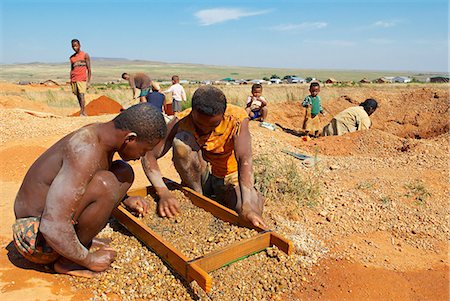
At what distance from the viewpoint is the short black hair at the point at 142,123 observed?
6.66ft

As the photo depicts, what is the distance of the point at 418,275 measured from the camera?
267 cm

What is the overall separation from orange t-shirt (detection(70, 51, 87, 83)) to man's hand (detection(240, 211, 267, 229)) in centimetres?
711

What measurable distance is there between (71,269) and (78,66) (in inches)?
276

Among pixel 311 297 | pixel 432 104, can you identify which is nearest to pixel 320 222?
pixel 311 297

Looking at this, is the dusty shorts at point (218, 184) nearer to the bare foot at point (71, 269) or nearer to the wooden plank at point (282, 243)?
the wooden plank at point (282, 243)

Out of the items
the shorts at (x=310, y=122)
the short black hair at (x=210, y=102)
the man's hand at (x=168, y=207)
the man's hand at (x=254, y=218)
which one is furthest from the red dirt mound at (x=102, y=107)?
the man's hand at (x=254, y=218)

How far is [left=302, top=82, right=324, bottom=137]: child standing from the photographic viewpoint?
27.1ft

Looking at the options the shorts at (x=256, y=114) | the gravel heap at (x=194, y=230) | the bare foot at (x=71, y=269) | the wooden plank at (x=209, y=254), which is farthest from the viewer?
the shorts at (x=256, y=114)

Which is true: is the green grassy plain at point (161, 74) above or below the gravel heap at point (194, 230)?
above

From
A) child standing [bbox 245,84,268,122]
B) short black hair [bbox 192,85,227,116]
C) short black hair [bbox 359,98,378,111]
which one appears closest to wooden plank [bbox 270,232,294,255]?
short black hair [bbox 192,85,227,116]

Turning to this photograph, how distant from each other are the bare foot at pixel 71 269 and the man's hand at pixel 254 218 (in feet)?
3.68

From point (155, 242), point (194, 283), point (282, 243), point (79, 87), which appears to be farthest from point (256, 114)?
point (194, 283)

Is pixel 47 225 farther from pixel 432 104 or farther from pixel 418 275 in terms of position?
pixel 432 104

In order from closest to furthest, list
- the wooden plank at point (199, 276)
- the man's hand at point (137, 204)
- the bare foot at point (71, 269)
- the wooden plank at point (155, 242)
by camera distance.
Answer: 1. the wooden plank at point (199, 276)
2. the wooden plank at point (155, 242)
3. the bare foot at point (71, 269)
4. the man's hand at point (137, 204)
